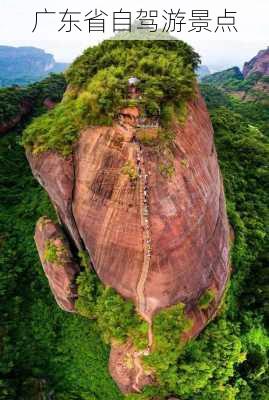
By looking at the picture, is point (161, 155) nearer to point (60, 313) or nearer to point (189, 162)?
point (189, 162)

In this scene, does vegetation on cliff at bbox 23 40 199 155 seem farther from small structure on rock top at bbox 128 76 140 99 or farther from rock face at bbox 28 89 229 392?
rock face at bbox 28 89 229 392

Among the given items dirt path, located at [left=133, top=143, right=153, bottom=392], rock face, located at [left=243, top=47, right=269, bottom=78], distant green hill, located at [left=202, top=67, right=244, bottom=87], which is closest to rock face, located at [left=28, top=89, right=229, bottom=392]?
dirt path, located at [left=133, top=143, right=153, bottom=392]

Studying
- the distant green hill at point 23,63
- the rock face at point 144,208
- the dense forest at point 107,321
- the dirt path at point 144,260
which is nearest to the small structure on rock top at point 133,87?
the dense forest at point 107,321

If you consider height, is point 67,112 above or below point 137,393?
above

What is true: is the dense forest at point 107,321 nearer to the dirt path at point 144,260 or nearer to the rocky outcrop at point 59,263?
the dirt path at point 144,260

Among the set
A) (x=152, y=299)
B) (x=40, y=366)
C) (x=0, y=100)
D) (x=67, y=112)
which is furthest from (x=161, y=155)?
(x=0, y=100)
